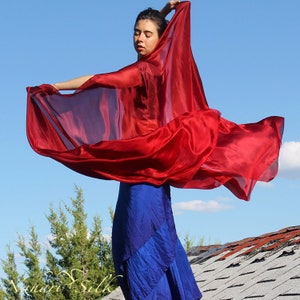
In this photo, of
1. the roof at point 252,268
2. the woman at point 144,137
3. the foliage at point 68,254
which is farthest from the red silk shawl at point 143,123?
the foliage at point 68,254

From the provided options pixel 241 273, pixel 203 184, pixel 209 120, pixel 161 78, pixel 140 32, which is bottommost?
pixel 241 273

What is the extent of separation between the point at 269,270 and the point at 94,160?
313 cm

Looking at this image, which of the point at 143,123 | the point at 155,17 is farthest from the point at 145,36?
the point at 143,123

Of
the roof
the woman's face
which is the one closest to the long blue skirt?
the woman's face

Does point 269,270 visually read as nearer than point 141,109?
No

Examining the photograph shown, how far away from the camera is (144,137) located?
4082 millimetres

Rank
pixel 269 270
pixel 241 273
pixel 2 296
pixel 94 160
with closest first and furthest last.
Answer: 1. pixel 94 160
2. pixel 269 270
3. pixel 241 273
4. pixel 2 296

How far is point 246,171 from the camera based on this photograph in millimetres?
4516

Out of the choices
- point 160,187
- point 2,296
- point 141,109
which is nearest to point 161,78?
point 141,109

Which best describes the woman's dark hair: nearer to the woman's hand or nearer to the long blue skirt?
the woman's hand

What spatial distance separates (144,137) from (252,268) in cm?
342

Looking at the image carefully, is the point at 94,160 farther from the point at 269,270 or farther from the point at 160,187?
the point at 269,270

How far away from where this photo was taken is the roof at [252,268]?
611 cm

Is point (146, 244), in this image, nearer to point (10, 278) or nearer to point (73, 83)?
point (73, 83)
